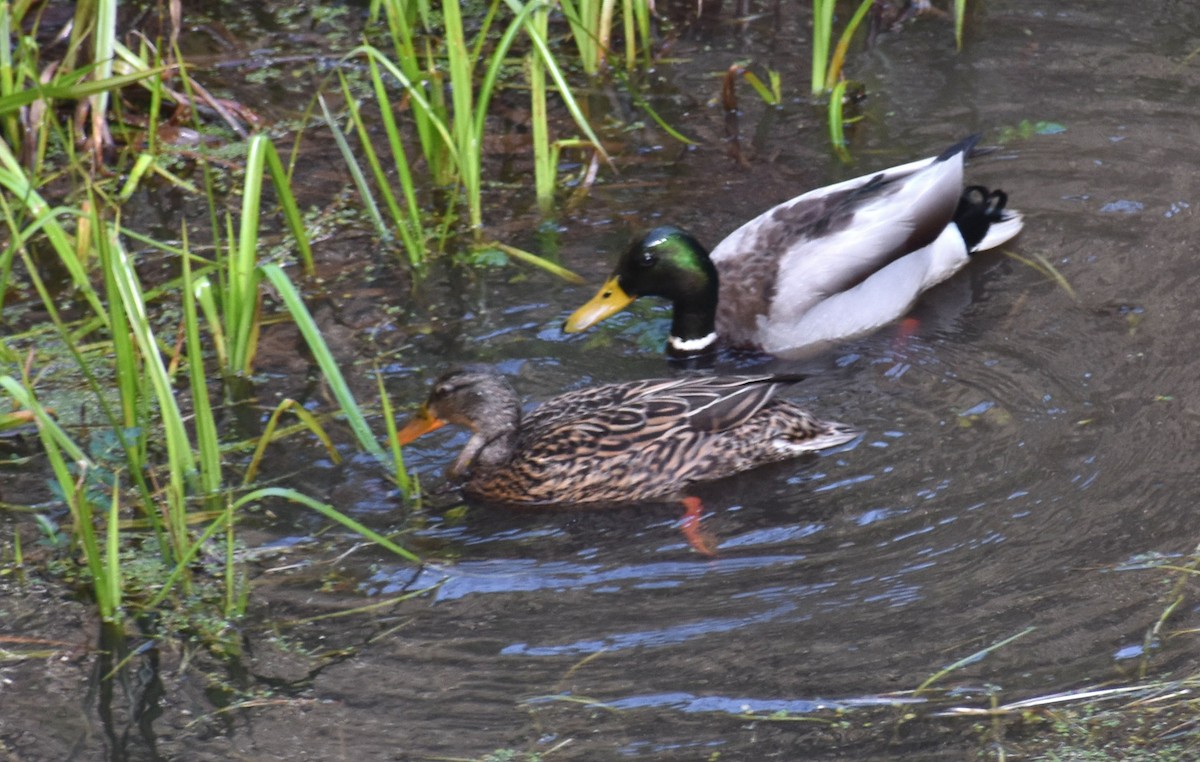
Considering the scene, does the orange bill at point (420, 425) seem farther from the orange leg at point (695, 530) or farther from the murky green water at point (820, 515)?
the orange leg at point (695, 530)

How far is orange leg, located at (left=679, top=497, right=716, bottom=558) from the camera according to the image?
4.46 m

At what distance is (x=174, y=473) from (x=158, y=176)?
322 cm

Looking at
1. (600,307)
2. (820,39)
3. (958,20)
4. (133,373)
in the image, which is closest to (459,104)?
(600,307)

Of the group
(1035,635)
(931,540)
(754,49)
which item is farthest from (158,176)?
(1035,635)

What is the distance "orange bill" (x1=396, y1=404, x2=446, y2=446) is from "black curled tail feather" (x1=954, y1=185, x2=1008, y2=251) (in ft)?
8.37

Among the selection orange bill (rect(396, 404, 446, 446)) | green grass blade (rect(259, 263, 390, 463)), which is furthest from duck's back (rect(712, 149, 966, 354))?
green grass blade (rect(259, 263, 390, 463))

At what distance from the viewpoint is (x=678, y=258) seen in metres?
5.72

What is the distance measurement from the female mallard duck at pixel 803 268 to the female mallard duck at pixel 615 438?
0.81 m

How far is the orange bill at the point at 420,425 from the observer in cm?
490

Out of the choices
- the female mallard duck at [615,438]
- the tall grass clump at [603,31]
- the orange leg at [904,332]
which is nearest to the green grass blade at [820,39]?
the tall grass clump at [603,31]

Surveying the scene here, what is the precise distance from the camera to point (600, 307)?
566 centimetres

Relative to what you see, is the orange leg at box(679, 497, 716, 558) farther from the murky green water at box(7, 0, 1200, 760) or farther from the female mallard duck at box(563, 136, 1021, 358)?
the female mallard duck at box(563, 136, 1021, 358)

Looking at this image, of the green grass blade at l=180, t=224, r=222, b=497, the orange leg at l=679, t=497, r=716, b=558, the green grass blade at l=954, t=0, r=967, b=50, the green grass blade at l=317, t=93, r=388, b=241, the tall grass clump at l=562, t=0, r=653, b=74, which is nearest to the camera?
the green grass blade at l=180, t=224, r=222, b=497

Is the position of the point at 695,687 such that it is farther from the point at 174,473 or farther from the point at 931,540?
the point at 174,473
